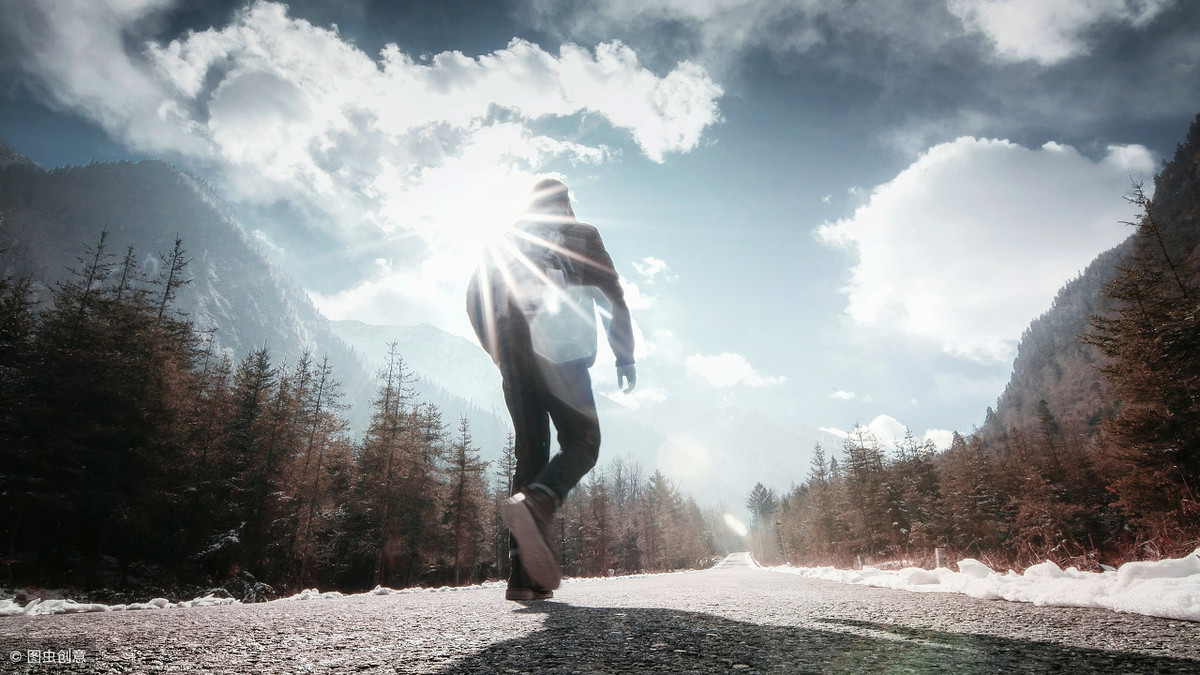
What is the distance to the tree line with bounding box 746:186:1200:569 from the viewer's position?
13.7 metres

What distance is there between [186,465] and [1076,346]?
146m

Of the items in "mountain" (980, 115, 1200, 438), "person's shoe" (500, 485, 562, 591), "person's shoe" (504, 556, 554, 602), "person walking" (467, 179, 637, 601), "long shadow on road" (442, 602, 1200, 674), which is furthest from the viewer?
"mountain" (980, 115, 1200, 438)

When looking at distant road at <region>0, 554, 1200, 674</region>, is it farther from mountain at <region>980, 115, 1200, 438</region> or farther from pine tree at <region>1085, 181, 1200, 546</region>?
mountain at <region>980, 115, 1200, 438</region>

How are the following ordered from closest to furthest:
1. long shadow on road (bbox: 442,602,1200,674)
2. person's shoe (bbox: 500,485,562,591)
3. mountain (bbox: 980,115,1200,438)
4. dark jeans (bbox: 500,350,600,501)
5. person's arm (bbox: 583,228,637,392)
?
long shadow on road (bbox: 442,602,1200,674) < person's shoe (bbox: 500,485,562,591) < dark jeans (bbox: 500,350,600,501) < person's arm (bbox: 583,228,637,392) < mountain (bbox: 980,115,1200,438)

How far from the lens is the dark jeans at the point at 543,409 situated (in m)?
2.70

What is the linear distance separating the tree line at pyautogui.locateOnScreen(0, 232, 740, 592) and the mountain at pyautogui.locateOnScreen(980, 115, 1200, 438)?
7496 centimetres

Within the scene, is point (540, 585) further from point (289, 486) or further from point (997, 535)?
point (997, 535)

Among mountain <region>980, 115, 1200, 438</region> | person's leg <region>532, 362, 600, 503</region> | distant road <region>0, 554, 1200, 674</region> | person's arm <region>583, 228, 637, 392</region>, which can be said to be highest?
mountain <region>980, 115, 1200, 438</region>

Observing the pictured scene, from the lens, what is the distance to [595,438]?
9.18 feet

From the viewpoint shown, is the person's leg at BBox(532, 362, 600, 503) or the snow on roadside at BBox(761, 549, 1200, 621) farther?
the person's leg at BBox(532, 362, 600, 503)

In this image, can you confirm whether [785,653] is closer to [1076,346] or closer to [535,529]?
[535,529]

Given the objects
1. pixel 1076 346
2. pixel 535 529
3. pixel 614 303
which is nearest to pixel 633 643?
pixel 535 529

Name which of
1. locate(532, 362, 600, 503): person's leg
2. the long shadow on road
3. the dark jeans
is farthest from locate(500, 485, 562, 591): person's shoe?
the long shadow on road

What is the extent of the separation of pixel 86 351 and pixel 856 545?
44.4 metres
